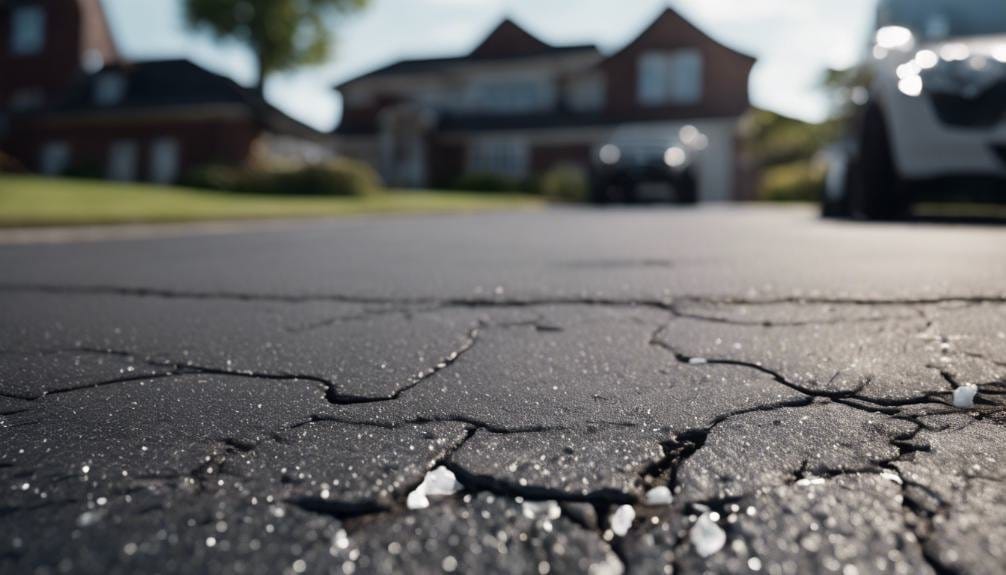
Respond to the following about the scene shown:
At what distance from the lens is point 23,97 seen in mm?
34125

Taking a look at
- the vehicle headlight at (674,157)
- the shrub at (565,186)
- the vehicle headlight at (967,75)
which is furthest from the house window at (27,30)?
the vehicle headlight at (967,75)

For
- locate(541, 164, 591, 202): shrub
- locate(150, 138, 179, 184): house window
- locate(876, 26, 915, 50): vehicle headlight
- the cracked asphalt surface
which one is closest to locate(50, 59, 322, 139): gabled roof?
locate(150, 138, 179, 184): house window

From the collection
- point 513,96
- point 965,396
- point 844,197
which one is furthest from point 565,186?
point 965,396

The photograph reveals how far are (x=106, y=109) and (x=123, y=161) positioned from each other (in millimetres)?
2160

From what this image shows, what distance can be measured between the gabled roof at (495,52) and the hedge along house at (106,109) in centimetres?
516

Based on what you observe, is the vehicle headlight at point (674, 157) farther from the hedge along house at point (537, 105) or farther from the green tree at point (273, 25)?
the green tree at point (273, 25)

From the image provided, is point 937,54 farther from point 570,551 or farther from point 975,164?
point 570,551

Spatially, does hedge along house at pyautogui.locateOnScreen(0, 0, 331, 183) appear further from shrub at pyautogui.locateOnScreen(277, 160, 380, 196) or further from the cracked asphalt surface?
the cracked asphalt surface

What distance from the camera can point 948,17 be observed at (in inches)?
268

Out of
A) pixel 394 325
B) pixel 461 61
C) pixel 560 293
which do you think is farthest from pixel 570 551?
pixel 461 61

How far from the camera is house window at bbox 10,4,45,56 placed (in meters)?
33.9

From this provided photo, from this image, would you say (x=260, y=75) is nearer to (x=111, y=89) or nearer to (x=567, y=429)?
(x=111, y=89)

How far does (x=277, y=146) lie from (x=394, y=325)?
36.6 meters

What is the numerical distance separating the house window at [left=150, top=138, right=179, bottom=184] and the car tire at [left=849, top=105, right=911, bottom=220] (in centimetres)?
2853
